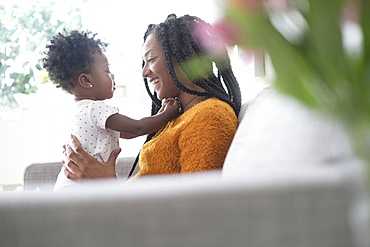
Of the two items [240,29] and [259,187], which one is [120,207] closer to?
[259,187]

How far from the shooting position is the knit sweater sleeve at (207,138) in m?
1.27

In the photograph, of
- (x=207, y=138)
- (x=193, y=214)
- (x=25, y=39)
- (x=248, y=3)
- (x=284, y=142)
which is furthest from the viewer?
(x=25, y=39)

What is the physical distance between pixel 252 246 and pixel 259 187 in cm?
6

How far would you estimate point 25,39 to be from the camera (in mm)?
4559

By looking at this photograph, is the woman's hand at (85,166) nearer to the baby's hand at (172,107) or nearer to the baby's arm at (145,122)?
the baby's arm at (145,122)

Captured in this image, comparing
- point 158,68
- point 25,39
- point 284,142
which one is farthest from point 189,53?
point 25,39

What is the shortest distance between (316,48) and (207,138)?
93 centimetres

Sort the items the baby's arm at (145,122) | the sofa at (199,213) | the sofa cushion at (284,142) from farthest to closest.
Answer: the baby's arm at (145,122) < the sofa cushion at (284,142) < the sofa at (199,213)

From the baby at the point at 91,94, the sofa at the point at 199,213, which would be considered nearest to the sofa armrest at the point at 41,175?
the baby at the point at 91,94

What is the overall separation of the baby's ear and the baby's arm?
30 centimetres

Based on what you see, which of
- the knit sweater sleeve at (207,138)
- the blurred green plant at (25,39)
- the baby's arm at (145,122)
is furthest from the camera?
the blurred green plant at (25,39)

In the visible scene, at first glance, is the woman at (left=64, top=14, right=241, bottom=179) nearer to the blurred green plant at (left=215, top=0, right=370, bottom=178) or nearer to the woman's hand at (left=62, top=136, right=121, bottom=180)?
the woman's hand at (left=62, top=136, right=121, bottom=180)

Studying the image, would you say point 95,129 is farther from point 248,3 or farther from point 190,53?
point 248,3

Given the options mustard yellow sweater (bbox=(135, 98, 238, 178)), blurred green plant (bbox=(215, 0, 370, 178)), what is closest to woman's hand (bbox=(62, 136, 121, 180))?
mustard yellow sweater (bbox=(135, 98, 238, 178))
